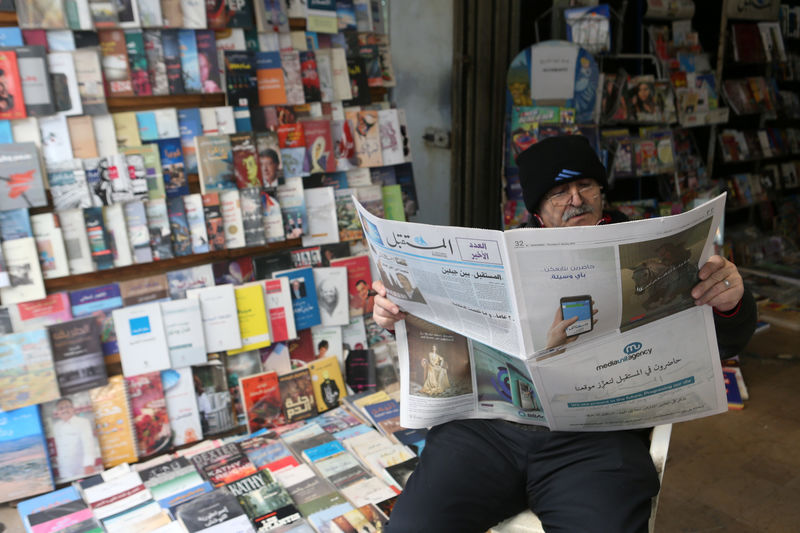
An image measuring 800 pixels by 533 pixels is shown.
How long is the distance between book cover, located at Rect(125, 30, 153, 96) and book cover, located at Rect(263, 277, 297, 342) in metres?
0.81

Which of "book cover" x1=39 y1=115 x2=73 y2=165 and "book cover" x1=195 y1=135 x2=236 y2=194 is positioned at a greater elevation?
"book cover" x1=39 y1=115 x2=73 y2=165

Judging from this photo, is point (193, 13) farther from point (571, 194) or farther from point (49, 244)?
point (571, 194)

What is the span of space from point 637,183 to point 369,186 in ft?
8.35

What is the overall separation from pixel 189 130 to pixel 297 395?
109 cm

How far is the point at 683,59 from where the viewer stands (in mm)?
4016

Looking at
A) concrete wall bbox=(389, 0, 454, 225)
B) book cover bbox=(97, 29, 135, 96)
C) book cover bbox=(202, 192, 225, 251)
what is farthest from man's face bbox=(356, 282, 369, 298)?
book cover bbox=(97, 29, 135, 96)

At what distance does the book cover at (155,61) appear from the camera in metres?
2.08

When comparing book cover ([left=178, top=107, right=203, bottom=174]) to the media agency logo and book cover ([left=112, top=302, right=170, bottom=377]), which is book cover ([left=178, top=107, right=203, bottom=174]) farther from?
the media agency logo

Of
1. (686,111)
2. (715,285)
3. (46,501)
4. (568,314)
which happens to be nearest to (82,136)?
(46,501)

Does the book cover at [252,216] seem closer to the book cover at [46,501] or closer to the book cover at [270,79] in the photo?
the book cover at [270,79]

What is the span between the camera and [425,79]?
3203 mm

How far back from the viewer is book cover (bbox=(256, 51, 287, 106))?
227 cm

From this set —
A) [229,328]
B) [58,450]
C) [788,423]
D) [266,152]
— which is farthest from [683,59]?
[58,450]

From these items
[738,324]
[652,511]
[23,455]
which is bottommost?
[23,455]
